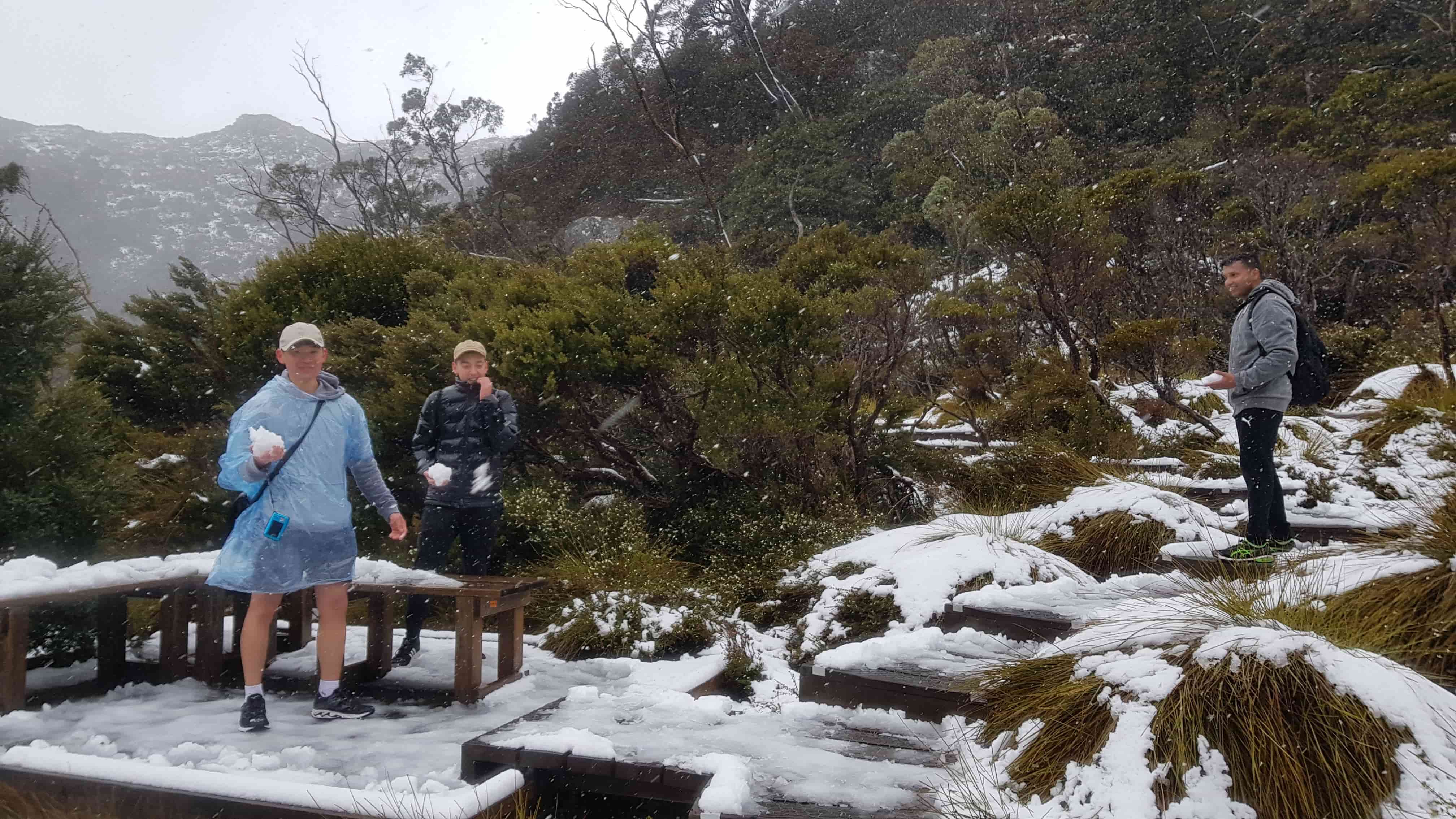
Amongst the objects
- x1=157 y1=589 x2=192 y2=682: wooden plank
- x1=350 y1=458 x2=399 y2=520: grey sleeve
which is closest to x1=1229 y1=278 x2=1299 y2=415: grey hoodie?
x1=350 y1=458 x2=399 y2=520: grey sleeve

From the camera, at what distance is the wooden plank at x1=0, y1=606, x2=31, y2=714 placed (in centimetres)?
315

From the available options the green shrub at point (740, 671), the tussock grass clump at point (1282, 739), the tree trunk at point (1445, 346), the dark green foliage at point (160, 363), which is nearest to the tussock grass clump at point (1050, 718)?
the tussock grass clump at point (1282, 739)

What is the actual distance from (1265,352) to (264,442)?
4.06 m

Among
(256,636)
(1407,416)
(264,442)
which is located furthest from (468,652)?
(1407,416)

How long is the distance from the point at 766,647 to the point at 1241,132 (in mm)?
15861

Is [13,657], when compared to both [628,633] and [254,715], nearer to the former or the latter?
[254,715]

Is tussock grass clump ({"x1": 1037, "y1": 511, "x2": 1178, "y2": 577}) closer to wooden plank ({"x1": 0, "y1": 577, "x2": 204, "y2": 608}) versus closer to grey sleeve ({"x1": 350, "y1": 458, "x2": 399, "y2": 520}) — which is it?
grey sleeve ({"x1": 350, "y1": 458, "x2": 399, "y2": 520})

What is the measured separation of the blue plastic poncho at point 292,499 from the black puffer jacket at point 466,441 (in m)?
0.80

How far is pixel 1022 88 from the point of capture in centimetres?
1900

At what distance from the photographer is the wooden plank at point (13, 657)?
3.15 metres

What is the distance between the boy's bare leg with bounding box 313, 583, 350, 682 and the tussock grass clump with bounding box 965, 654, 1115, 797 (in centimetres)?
242

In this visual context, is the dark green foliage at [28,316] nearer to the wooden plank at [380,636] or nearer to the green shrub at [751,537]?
the wooden plank at [380,636]

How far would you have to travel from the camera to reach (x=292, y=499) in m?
3.02

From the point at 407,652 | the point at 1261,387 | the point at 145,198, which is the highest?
the point at 145,198
